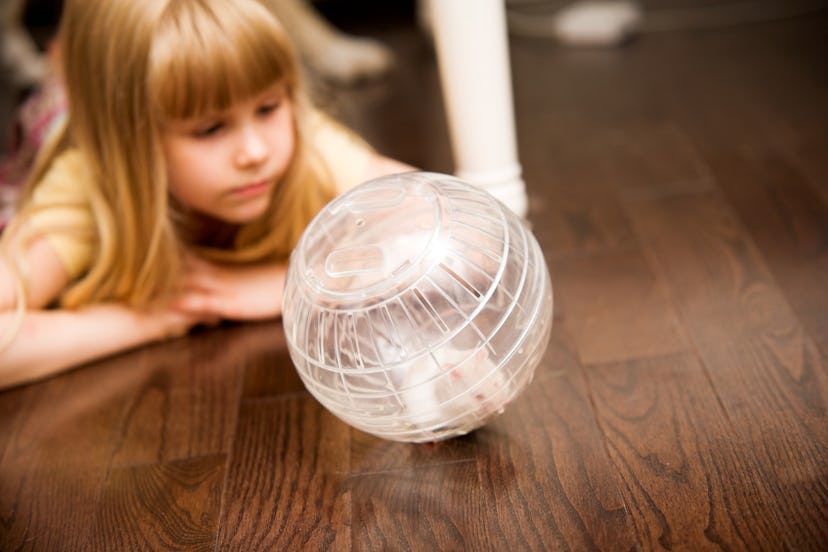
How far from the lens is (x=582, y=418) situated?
85 cm

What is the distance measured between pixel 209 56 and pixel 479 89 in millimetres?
306

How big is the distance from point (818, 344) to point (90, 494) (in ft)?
2.46

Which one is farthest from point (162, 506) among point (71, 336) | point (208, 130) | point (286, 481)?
point (208, 130)

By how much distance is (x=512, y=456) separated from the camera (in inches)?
32.2

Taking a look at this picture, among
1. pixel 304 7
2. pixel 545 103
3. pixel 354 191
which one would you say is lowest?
pixel 545 103

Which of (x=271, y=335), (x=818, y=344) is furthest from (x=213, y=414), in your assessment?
(x=818, y=344)

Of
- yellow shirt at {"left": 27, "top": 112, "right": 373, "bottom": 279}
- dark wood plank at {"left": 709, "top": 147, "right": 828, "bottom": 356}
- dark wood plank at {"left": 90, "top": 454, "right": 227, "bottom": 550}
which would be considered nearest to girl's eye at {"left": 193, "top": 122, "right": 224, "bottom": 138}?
yellow shirt at {"left": 27, "top": 112, "right": 373, "bottom": 279}

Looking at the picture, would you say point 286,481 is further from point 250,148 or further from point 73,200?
point 73,200

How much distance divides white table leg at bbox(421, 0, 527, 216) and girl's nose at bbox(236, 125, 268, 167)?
23cm

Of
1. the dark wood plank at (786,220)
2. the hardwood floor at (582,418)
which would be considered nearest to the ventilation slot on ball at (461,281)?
the hardwood floor at (582,418)

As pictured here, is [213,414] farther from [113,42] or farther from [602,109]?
[602,109]

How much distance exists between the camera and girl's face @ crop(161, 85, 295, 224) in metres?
0.96

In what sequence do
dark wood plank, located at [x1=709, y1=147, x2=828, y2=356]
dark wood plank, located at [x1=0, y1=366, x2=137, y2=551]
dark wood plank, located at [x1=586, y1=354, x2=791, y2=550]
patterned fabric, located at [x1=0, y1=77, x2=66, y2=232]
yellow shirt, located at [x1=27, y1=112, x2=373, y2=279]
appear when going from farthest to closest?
patterned fabric, located at [x1=0, y1=77, x2=66, y2=232] < yellow shirt, located at [x1=27, y1=112, x2=373, y2=279] < dark wood plank, located at [x1=709, y1=147, x2=828, y2=356] < dark wood plank, located at [x1=0, y1=366, x2=137, y2=551] < dark wood plank, located at [x1=586, y1=354, x2=791, y2=550]

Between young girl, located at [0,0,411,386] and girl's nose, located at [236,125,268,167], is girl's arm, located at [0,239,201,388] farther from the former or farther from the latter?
girl's nose, located at [236,125,268,167]
